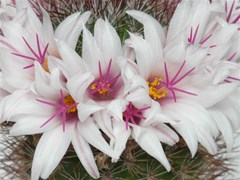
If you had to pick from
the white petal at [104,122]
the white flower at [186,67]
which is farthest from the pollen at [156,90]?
the white petal at [104,122]

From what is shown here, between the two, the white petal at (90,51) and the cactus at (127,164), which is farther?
the cactus at (127,164)

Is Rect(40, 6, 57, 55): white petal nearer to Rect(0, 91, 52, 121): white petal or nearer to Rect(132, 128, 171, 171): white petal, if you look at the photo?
Rect(0, 91, 52, 121): white petal

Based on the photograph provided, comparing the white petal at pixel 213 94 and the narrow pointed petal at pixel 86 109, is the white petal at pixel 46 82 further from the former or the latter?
the white petal at pixel 213 94

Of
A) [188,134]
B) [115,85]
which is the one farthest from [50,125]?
[188,134]

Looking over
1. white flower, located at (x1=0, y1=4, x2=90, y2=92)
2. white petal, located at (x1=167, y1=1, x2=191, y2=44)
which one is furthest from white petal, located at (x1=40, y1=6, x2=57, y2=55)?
white petal, located at (x1=167, y1=1, x2=191, y2=44)

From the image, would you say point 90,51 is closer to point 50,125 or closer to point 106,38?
point 106,38

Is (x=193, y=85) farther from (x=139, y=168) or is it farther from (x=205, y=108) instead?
(x=139, y=168)
